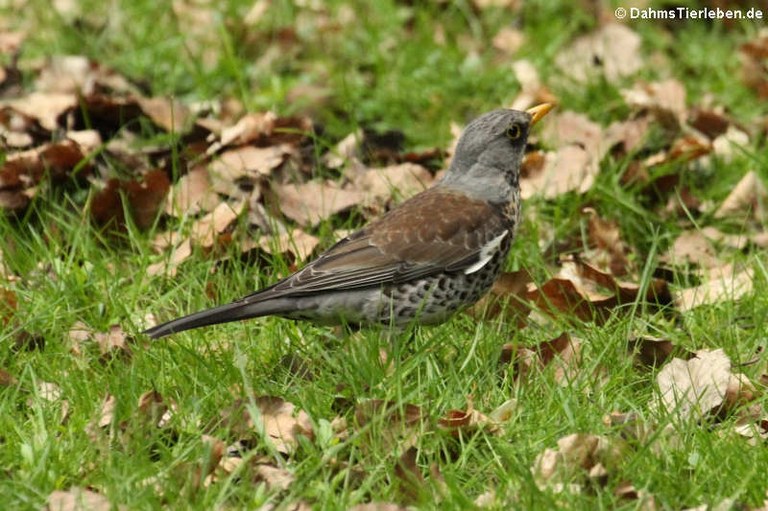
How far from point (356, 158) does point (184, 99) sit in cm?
132

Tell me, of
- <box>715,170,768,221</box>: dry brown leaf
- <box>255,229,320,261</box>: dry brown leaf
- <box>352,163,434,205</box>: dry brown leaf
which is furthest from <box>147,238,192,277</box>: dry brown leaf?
<box>715,170,768,221</box>: dry brown leaf

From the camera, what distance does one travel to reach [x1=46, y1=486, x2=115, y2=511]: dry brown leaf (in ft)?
11.0

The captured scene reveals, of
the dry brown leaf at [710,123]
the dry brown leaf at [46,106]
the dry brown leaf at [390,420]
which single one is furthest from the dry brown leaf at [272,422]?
the dry brown leaf at [710,123]

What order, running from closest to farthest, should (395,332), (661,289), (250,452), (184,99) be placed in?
(250,452)
(395,332)
(661,289)
(184,99)

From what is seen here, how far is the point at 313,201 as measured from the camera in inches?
219

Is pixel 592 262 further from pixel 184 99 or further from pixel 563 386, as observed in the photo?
pixel 184 99

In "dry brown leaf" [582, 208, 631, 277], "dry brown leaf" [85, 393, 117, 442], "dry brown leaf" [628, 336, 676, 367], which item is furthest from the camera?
"dry brown leaf" [582, 208, 631, 277]

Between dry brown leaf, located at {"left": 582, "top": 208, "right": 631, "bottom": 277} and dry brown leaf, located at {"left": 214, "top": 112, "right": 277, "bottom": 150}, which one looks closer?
dry brown leaf, located at {"left": 582, "top": 208, "right": 631, "bottom": 277}

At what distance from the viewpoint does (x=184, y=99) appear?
6.85 m

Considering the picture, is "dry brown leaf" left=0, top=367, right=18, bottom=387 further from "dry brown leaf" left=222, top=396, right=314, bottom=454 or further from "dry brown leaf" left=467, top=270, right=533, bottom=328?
"dry brown leaf" left=467, top=270, right=533, bottom=328

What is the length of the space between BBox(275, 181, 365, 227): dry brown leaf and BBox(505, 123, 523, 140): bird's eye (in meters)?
0.78

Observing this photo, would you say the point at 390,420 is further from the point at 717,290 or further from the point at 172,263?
the point at 717,290

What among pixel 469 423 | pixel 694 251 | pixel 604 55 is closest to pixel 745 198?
pixel 694 251

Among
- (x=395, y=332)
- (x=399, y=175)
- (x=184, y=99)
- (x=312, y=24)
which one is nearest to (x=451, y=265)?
(x=395, y=332)
